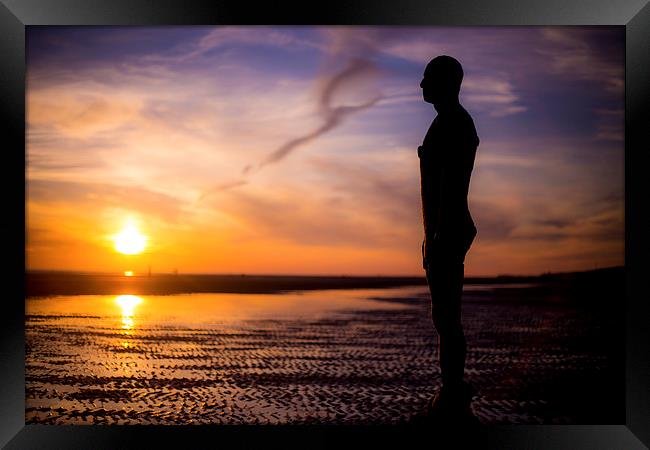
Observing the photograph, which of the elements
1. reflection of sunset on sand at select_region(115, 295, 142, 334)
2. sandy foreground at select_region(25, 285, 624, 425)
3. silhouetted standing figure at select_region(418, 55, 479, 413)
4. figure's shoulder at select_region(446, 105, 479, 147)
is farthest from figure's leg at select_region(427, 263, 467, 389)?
reflection of sunset on sand at select_region(115, 295, 142, 334)

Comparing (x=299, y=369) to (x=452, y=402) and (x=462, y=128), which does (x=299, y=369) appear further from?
(x=462, y=128)

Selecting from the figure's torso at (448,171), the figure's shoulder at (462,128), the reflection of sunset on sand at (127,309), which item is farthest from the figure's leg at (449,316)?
the reflection of sunset on sand at (127,309)

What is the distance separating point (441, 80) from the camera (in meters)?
6.41

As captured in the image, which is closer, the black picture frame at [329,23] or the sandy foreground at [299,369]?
the black picture frame at [329,23]

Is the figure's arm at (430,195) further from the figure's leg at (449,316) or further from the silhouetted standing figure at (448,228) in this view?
the figure's leg at (449,316)

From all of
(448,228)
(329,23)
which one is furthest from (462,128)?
(329,23)

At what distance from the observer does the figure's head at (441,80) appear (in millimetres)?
6383

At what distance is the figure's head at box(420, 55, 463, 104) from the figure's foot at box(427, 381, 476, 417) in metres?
2.51

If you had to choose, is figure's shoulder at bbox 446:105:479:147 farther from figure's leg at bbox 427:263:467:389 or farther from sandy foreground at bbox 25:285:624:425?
sandy foreground at bbox 25:285:624:425

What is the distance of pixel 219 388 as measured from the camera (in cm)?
970

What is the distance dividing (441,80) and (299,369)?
6.12 metres

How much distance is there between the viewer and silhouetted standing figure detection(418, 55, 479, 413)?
20.2 ft

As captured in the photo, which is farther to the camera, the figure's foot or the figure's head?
the figure's head

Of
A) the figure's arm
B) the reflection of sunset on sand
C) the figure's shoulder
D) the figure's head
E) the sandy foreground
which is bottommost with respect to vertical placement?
the sandy foreground
